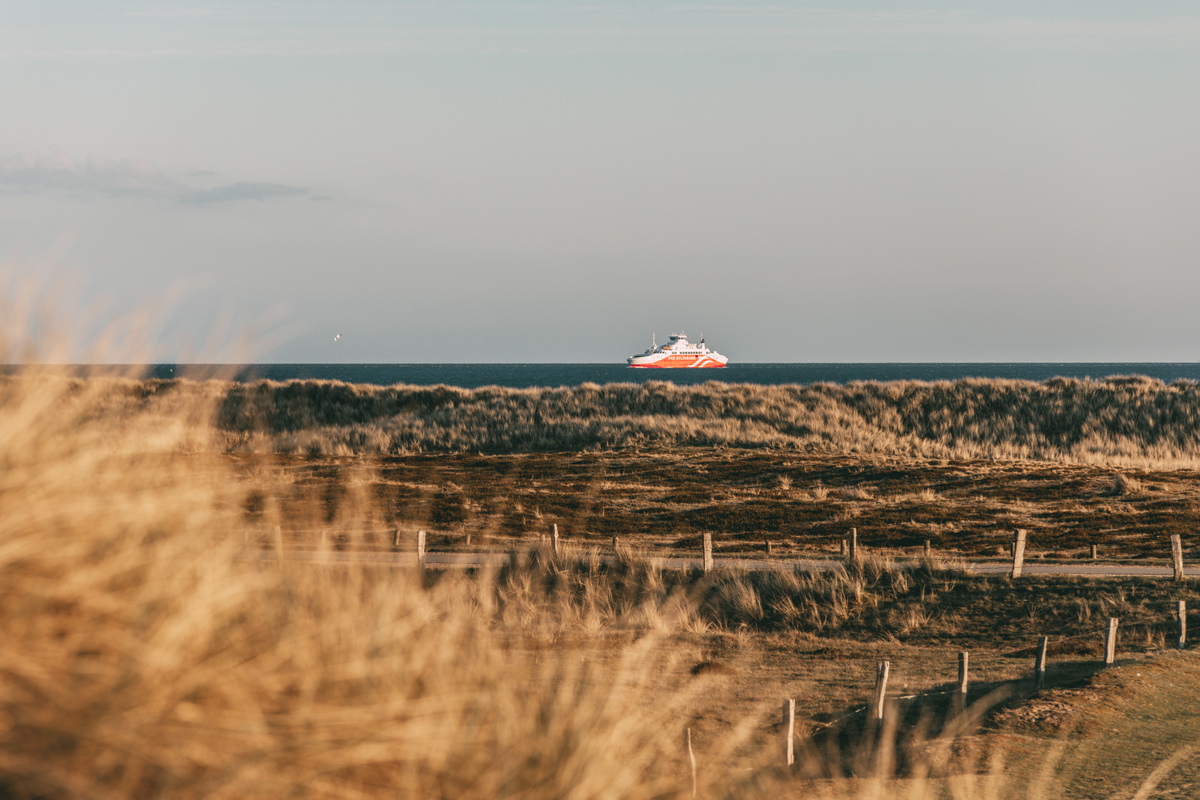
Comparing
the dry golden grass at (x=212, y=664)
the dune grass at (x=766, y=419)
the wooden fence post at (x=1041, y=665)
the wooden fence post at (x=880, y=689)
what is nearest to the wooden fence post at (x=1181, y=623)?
the wooden fence post at (x=1041, y=665)

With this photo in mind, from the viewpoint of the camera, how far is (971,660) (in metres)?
17.5

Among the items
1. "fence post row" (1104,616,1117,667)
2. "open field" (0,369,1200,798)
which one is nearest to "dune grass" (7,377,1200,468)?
"open field" (0,369,1200,798)

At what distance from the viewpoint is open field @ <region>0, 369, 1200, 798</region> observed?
303 centimetres

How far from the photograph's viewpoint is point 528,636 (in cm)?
1583

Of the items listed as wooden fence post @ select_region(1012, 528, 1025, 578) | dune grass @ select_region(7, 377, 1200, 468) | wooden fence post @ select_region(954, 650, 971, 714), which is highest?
dune grass @ select_region(7, 377, 1200, 468)

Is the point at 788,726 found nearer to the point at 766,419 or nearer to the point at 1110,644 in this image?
the point at 1110,644

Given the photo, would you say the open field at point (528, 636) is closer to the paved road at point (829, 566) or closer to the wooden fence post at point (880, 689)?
the wooden fence post at point (880, 689)

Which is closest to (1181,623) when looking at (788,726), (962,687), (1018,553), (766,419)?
(1018,553)

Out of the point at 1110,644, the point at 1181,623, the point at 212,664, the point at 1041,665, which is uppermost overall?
the point at 212,664

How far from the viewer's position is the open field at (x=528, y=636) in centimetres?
303

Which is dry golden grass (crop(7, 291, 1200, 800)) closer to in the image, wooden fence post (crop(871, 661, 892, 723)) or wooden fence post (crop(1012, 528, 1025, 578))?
wooden fence post (crop(871, 661, 892, 723))

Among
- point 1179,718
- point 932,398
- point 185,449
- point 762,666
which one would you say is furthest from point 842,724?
point 932,398

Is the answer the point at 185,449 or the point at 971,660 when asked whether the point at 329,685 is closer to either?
the point at 185,449

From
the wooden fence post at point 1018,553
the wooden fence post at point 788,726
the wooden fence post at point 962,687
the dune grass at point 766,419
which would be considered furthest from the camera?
the dune grass at point 766,419
